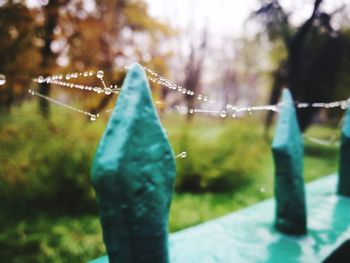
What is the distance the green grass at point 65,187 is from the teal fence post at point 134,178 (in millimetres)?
1832

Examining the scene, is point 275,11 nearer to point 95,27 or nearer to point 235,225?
point 95,27

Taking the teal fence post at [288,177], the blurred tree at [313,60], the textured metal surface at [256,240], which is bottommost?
the textured metal surface at [256,240]

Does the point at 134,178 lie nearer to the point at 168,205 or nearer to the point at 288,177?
the point at 168,205

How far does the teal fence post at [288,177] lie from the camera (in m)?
3.48

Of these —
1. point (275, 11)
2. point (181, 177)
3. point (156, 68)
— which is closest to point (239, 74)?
point (275, 11)

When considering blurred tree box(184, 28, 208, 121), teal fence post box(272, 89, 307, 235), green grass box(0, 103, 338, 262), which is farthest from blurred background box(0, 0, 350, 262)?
blurred tree box(184, 28, 208, 121)

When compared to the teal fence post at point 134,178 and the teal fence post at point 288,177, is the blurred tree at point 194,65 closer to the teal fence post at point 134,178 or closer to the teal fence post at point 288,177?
the teal fence post at point 288,177

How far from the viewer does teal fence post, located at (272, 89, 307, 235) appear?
11.4 ft

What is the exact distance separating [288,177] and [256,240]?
765mm

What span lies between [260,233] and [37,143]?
3.54 meters

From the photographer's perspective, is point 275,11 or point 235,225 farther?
point 275,11

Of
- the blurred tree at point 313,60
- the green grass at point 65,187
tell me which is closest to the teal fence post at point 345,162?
the green grass at point 65,187

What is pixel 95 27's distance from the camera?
25.1 ft

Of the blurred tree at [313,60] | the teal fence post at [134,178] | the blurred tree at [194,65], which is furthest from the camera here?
the blurred tree at [194,65]
